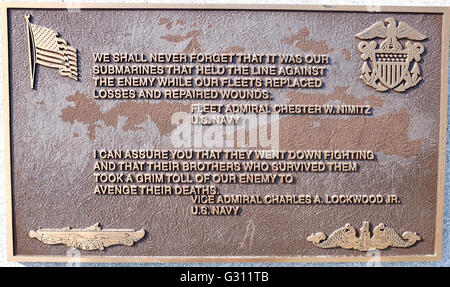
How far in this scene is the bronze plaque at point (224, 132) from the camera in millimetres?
2293

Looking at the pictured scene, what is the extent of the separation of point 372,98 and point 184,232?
1.64 meters

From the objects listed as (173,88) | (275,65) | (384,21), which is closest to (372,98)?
(384,21)

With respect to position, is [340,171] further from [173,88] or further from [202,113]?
[173,88]

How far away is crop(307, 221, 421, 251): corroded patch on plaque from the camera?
93.5 inches

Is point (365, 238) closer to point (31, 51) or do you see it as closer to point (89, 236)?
point (89, 236)

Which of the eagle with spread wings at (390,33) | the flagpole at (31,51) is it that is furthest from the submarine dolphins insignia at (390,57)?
the flagpole at (31,51)

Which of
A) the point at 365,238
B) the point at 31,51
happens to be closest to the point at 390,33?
the point at 365,238

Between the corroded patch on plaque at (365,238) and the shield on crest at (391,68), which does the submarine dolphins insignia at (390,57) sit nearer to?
the shield on crest at (391,68)

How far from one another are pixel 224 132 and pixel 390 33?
1.33 metres

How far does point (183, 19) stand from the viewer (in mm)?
2291

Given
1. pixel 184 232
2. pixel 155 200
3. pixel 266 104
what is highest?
pixel 266 104

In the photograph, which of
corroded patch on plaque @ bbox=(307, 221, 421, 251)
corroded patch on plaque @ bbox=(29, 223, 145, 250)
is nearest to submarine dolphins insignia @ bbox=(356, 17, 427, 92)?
corroded patch on plaque @ bbox=(307, 221, 421, 251)

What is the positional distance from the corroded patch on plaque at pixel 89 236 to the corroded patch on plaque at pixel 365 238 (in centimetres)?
132

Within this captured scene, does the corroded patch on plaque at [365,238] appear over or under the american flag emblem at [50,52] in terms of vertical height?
under
